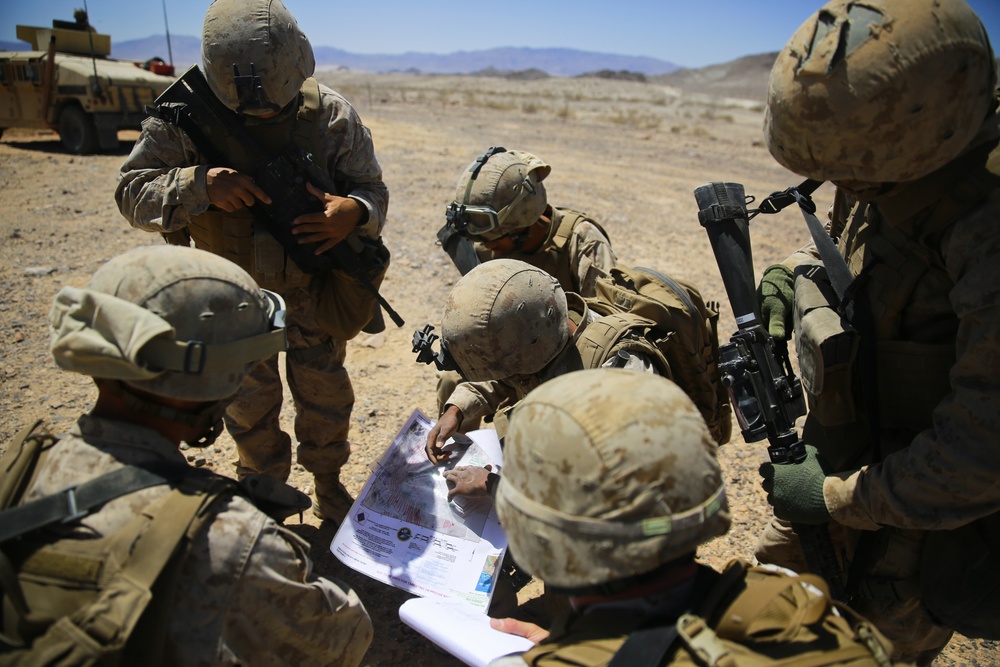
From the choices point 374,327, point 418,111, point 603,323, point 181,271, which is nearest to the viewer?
point 181,271

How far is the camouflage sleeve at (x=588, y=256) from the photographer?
3.42 metres

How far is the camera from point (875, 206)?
2.09 meters

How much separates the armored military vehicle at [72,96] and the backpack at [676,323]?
11249mm

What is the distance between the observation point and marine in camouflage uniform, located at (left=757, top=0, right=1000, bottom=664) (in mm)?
1647

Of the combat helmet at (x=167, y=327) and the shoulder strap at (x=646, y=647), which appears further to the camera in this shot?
the combat helmet at (x=167, y=327)

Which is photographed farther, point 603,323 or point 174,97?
point 174,97

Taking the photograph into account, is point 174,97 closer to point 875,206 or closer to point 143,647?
point 143,647

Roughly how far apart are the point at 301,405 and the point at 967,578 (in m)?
2.79

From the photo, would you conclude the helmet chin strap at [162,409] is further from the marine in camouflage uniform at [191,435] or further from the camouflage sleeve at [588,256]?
the camouflage sleeve at [588,256]

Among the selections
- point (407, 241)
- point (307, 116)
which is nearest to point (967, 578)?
point (307, 116)

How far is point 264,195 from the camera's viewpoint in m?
2.95

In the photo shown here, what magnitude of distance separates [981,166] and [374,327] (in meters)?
2.75

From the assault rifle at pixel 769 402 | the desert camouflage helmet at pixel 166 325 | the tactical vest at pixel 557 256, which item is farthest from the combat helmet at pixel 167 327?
the tactical vest at pixel 557 256

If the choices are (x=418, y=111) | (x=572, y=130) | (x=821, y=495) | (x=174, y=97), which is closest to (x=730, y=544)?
(x=821, y=495)
